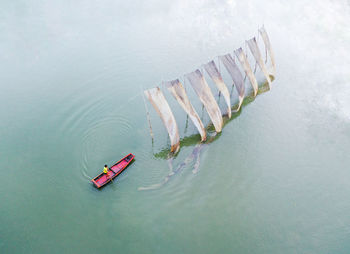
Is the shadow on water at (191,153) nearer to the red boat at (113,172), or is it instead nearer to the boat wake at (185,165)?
the boat wake at (185,165)

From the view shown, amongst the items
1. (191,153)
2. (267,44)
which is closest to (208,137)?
(191,153)

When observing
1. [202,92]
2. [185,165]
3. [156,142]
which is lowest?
[185,165]

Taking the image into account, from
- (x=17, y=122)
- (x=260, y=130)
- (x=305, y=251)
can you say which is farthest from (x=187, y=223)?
(x=17, y=122)

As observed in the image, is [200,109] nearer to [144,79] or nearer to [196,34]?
[144,79]

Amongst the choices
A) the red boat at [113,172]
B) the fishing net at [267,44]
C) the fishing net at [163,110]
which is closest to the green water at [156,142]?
the red boat at [113,172]

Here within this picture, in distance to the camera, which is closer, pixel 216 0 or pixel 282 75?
pixel 282 75

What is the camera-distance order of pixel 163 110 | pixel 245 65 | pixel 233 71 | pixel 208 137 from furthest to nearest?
pixel 245 65, pixel 233 71, pixel 208 137, pixel 163 110

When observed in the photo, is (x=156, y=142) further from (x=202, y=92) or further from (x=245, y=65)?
(x=245, y=65)
